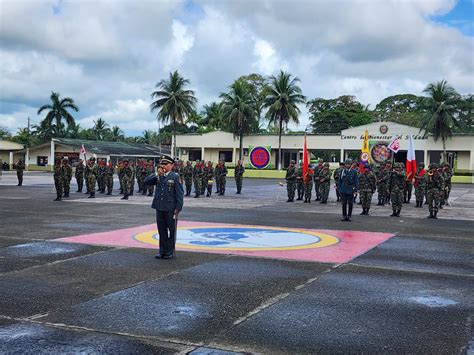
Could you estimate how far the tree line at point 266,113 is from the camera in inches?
2104

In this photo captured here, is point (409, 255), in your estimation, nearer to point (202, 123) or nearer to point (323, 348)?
point (323, 348)

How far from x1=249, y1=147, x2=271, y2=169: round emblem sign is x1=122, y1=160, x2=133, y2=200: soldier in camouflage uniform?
29967 mm

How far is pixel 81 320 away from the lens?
5.44m

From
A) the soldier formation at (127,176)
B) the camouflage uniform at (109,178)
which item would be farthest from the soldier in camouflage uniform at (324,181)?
the camouflage uniform at (109,178)

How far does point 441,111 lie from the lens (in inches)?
2031

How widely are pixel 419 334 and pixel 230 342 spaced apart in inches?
73.4

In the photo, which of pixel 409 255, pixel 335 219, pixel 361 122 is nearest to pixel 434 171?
pixel 335 219

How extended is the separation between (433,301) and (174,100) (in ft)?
183

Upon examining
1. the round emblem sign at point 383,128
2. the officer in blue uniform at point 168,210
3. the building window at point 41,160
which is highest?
the round emblem sign at point 383,128

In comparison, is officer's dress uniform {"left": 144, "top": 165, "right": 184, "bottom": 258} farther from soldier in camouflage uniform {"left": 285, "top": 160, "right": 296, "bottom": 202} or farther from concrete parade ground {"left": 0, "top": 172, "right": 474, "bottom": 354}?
soldier in camouflage uniform {"left": 285, "top": 160, "right": 296, "bottom": 202}

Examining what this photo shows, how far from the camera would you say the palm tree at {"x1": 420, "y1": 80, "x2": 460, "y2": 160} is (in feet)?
169

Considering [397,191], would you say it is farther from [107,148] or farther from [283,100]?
[107,148]

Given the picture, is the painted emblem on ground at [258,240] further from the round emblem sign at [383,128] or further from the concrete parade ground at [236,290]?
the round emblem sign at [383,128]

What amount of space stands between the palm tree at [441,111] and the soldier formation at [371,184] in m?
31.0
